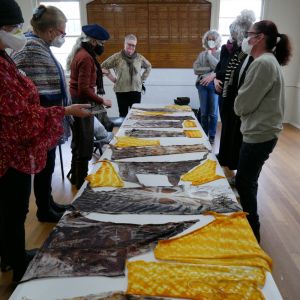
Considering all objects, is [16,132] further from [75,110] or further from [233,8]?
[233,8]

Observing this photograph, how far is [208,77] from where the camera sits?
11.7 feet

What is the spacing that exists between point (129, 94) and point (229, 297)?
124 inches

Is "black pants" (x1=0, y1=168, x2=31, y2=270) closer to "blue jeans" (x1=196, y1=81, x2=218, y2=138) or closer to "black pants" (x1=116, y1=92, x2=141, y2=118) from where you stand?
"black pants" (x1=116, y1=92, x2=141, y2=118)

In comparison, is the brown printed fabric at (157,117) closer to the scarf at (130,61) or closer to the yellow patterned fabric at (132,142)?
the yellow patterned fabric at (132,142)

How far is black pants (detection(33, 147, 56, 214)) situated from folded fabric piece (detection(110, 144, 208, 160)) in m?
0.37

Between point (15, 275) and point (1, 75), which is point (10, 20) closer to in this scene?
point (1, 75)

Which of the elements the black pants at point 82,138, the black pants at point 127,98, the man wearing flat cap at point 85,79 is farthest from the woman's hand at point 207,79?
the black pants at point 82,138

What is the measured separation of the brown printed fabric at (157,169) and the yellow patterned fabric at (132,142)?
0.28 m

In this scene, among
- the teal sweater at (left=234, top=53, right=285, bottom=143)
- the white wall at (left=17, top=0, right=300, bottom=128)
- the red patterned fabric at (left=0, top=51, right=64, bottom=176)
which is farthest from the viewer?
the white wall at (left=17, top=0, right=300, bottom=128)

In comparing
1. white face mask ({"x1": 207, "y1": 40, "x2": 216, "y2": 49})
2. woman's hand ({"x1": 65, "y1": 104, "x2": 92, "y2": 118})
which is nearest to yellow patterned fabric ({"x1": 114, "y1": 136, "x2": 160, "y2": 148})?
woman's hand ({"x1": 65, "y1": 104, "x2": 92, "y2": 118})

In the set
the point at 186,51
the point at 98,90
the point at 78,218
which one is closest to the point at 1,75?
the point at 78,218

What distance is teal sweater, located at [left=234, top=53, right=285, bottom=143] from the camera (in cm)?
145

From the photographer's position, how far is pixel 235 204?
114cm

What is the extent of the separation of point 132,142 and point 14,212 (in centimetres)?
83
